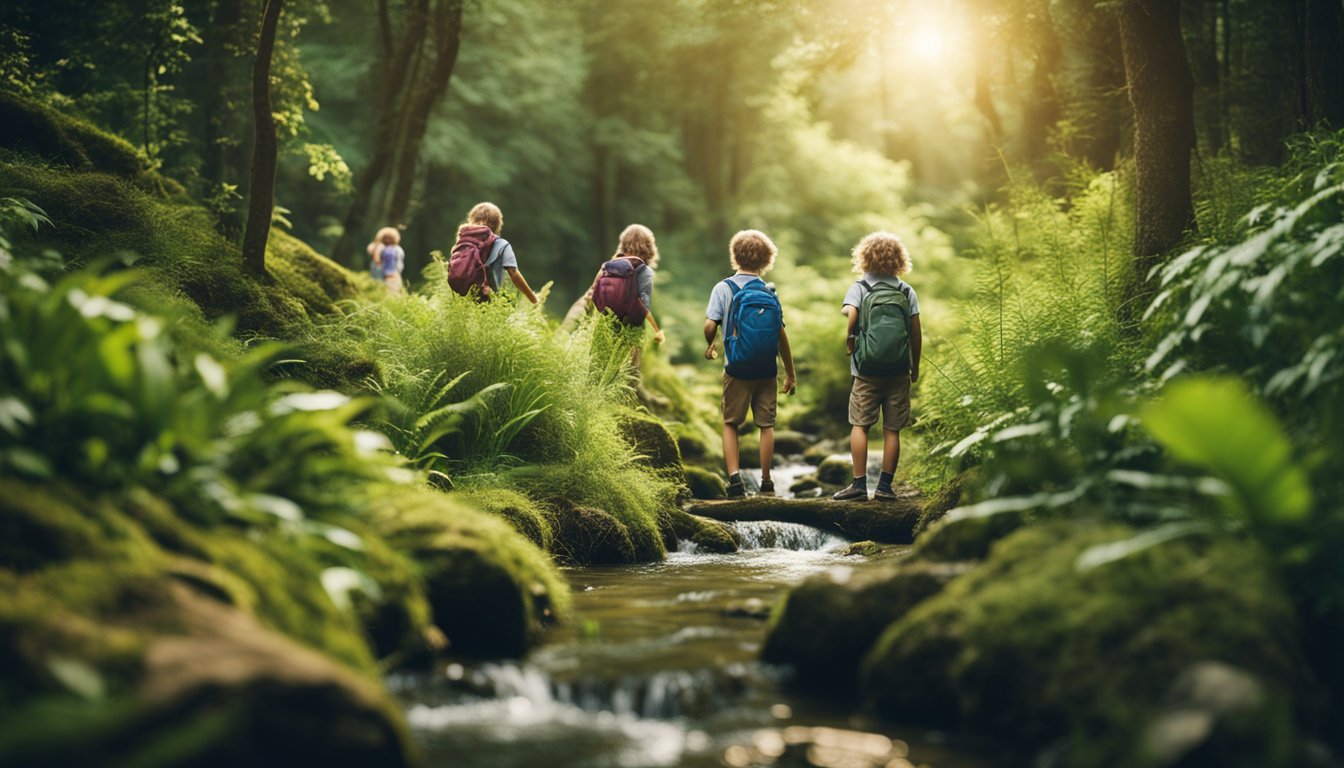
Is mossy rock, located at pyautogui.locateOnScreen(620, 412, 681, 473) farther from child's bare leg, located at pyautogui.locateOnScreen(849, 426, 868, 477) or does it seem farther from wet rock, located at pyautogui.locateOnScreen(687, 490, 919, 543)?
child's bare leg, located at pyautogui.locateOnScreen(849, 426, 868, 477)

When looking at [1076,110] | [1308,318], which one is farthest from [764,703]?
[1076,110]

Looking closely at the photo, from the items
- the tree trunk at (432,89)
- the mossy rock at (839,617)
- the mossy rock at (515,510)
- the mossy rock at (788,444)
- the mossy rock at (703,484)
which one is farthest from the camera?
the mossy rock at (788,444)

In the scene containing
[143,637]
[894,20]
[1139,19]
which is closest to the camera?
[143,637]

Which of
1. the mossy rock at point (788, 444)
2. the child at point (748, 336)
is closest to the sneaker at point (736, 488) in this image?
the child at point (748, 336)

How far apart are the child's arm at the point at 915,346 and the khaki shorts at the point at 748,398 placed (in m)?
1.23

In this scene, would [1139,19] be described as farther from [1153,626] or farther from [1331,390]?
[1153,626]

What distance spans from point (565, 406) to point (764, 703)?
4626mm

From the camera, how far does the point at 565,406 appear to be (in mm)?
8805

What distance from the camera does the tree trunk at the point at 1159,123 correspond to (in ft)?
27.5

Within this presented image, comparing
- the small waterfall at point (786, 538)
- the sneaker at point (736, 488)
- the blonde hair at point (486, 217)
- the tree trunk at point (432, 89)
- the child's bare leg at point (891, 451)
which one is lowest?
the small waterfall at point (786, 538)

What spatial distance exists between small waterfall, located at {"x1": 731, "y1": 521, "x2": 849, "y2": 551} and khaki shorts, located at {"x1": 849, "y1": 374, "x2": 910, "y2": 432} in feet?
3.42

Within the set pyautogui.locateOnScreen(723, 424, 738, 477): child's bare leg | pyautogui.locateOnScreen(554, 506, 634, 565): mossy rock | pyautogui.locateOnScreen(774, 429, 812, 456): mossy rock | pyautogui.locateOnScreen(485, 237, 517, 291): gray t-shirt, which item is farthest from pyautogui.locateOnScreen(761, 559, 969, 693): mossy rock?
pyautogui.locateOnScreen(774, 429, 812, 456): mossy rock

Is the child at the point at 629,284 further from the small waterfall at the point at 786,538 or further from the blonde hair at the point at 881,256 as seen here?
the small waterfall at the point at 786,538

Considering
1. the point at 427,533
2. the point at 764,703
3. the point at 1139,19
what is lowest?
the point at 764,703
